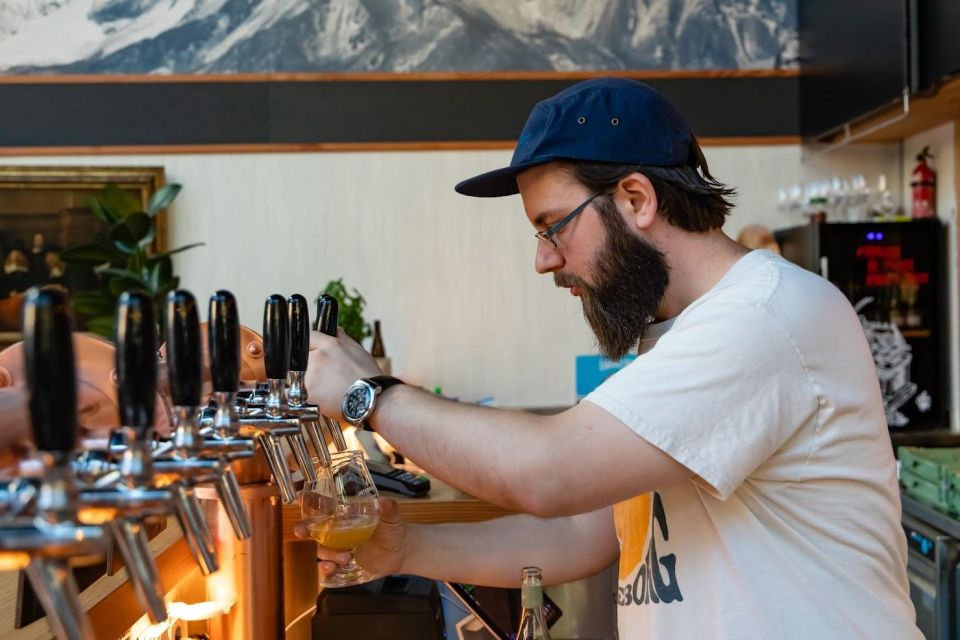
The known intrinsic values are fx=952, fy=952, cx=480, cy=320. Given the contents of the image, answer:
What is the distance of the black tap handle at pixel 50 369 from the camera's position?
22.0 inches

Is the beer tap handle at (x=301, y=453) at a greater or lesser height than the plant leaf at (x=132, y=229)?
lesser

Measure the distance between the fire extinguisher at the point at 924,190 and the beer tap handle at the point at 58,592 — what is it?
4665 millimetres

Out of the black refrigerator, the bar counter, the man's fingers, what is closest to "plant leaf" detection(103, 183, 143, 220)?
the bar counter

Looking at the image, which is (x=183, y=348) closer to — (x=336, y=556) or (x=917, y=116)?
(x=336, y=556)

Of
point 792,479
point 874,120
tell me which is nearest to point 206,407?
point 792,479

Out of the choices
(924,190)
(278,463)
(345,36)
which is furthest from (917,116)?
(278,463)

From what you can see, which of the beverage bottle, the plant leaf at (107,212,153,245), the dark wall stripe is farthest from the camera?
the dark wall stripe

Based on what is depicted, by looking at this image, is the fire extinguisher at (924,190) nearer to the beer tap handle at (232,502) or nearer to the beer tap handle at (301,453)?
the beer tap handle at (301,453)

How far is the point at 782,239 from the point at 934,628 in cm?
233

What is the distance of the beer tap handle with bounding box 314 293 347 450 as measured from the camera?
1.22 meters

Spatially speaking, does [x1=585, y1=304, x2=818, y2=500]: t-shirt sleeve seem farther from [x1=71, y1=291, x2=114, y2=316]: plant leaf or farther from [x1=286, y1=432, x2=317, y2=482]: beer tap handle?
[x1=71, y1=291, x2=114, y2=316]: plant leaf

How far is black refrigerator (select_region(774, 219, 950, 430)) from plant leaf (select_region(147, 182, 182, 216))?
3024mm

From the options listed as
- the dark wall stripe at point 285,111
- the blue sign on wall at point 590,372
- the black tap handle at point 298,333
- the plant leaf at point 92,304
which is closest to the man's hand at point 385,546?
the black tap handle at point 298,333

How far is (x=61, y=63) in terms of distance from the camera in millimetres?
4957
